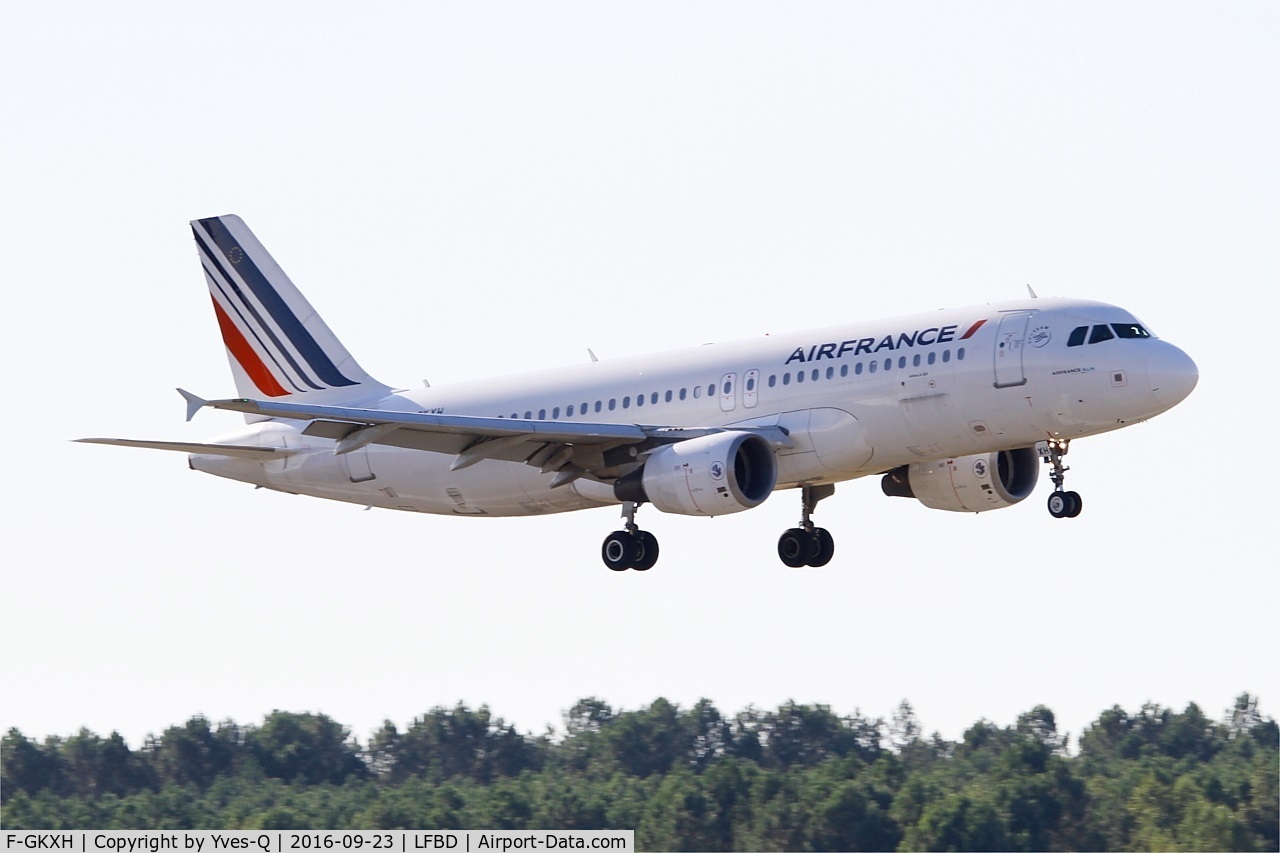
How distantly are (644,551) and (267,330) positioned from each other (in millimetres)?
13990

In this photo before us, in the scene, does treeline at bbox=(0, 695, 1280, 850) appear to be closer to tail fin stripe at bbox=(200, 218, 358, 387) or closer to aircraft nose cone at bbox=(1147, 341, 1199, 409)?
tail fin stripe at bbox=(200, 218, 358, 387)

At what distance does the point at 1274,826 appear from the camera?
8206 cm

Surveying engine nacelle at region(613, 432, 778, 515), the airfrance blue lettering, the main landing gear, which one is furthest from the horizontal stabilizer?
the main landing gear

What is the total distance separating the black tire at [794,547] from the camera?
5112 cm

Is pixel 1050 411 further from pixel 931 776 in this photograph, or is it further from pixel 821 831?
pixel 931 776

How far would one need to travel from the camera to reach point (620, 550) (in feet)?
161

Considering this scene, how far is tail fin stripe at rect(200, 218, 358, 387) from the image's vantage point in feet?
186

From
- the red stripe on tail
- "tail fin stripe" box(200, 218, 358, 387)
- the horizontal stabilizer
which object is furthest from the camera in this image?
the red stripe on tail

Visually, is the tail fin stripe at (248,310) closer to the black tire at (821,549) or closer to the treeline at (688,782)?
the black tire at (821,549)

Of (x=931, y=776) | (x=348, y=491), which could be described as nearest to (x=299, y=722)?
(x=931, y=776)

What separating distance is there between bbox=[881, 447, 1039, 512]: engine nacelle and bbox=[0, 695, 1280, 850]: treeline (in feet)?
102

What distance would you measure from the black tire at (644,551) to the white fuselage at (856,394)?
1.19m

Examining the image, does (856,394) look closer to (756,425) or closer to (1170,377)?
(756,425)
